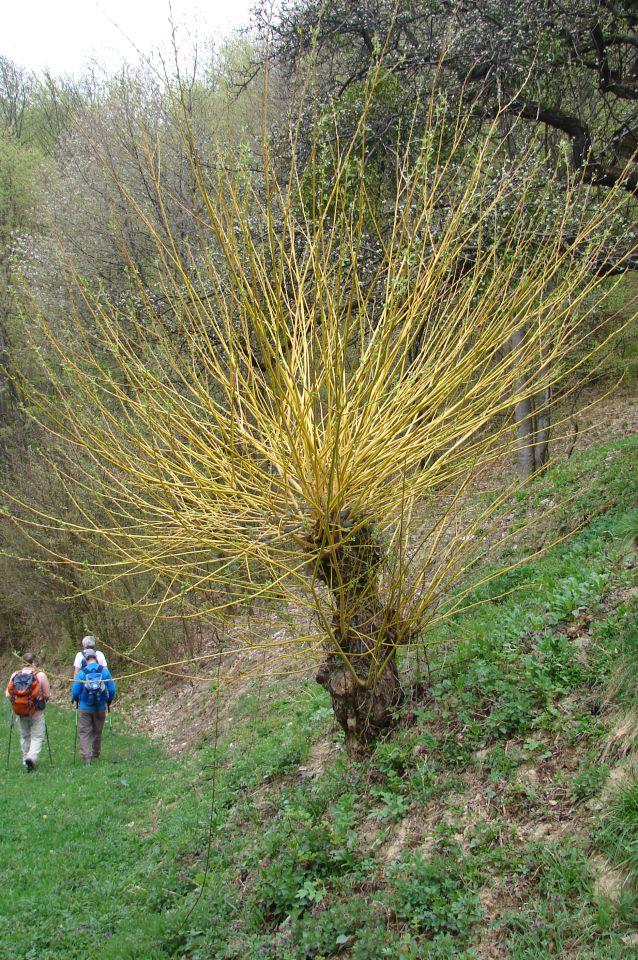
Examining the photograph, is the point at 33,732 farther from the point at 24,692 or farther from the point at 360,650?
the point at 360,650

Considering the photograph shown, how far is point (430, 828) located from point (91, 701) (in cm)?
565

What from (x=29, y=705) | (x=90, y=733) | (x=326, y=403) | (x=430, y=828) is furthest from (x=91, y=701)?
(x=326, y=403)

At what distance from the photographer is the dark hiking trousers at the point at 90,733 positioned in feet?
26.8

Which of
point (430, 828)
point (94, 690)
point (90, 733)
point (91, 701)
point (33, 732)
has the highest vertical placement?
point (430, 828)

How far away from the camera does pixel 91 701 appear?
802 cm

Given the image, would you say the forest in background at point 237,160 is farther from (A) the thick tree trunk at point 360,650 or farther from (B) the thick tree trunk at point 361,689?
(B) the thick tree trunk at point 361,689

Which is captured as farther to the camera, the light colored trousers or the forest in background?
the light colored trousers

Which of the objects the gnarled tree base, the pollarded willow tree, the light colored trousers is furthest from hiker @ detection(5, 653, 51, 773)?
the pollarded willow tree

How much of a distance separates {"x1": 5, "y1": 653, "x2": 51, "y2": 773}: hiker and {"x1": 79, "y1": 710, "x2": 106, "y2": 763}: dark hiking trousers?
0.50m

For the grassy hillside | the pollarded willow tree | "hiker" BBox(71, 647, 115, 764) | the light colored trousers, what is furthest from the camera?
the light colored trousers

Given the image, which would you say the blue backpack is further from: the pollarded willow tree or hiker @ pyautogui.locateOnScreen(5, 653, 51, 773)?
the pollarded willow tree

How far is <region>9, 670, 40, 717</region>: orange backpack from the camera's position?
7770 millimetres

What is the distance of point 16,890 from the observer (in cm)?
486

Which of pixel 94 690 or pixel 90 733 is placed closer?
pixel 94 690
